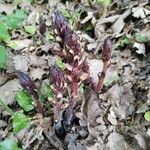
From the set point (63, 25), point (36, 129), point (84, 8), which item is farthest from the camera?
point (84, 8)

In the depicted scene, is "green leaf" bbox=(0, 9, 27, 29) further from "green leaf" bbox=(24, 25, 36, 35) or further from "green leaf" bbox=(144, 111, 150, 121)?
"green leaf" bbox=(144, 111, 150, 121)

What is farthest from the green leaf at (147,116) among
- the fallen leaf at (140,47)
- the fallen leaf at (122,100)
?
the fallen leaf at (140,47)

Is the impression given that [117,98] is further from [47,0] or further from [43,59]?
[47,0]

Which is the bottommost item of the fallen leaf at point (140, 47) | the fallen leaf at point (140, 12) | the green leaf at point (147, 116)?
the green leaf at point (147, 116)

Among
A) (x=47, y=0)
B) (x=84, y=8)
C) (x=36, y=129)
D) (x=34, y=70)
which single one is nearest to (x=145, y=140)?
(x=36, y=129)

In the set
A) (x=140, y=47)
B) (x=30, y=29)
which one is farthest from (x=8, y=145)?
(x=30, y=29)

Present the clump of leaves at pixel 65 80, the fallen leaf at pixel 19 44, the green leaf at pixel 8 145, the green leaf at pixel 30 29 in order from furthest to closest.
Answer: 1. the green leaf at pixel 30 29
2. the fallen leaf at pixel 19 44
3. the green leaf at pixel 8 145
4. the clump of leaves at pixel 65 80

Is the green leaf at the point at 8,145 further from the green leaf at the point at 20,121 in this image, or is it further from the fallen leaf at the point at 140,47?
the fallen leaf at the point at 140,47
